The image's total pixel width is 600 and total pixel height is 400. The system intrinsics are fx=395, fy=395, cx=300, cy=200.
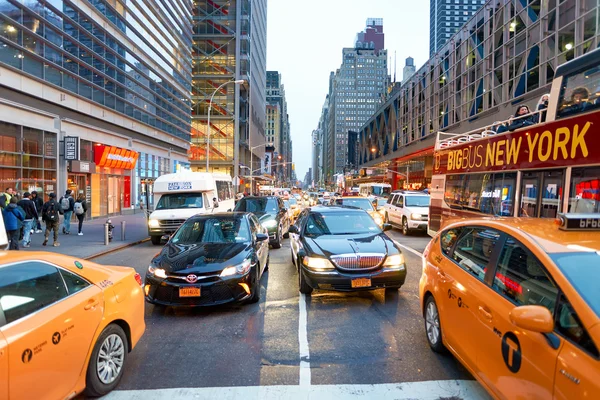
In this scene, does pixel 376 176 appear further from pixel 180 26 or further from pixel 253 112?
pixel 180 26

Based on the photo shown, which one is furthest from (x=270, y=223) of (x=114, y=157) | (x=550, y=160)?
(x=114, y=157)

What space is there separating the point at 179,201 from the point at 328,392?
12.8 metres

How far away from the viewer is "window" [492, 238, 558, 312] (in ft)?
9.24

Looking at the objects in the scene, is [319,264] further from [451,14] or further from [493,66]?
[451,14]

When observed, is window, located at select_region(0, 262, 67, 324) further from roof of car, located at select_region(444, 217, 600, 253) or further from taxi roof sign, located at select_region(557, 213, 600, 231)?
taxi roof sign, located at select_region(557, 213, 600, 231)

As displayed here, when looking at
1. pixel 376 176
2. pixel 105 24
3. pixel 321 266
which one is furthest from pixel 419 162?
pixel 321 266

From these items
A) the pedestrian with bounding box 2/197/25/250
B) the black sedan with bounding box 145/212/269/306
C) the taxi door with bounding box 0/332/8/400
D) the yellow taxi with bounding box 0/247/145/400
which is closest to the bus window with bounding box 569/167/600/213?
the black sedan with bounding box 145/212/269/306

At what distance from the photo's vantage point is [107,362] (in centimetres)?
375

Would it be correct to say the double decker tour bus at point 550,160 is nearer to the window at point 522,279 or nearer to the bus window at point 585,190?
the bus window at point 585,190

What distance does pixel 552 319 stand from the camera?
2494 millimetres

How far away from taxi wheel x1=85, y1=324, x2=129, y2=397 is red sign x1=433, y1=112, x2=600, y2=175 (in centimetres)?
723

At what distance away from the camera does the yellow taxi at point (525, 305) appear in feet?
7.87

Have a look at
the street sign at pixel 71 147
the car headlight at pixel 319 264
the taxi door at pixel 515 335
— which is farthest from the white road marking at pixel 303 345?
the street sign at pixel 71 147

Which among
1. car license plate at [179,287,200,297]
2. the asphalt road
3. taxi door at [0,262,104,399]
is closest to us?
taxi door at [0,262,104,399]
